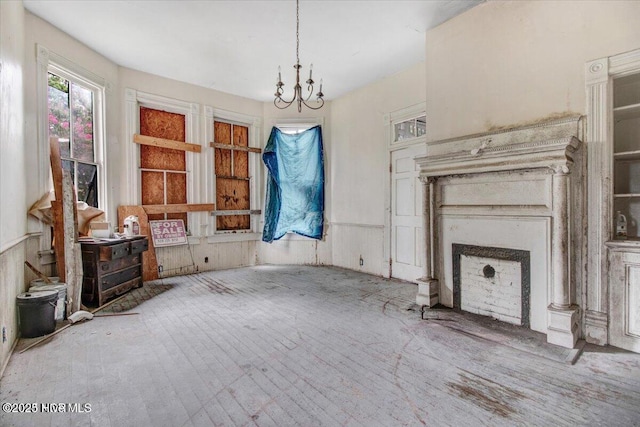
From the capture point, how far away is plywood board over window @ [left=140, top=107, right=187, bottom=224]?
4.91 metres

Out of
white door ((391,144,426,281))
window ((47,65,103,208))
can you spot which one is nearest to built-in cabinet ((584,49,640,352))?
white door ((391,144,426,281))

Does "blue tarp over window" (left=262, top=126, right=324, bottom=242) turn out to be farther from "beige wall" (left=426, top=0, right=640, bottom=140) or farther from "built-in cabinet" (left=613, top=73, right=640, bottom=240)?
"built-in cabinet" (left=613, top=73, right=640, bottom=240)

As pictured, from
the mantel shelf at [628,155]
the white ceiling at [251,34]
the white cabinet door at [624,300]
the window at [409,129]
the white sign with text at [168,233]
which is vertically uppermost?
the white ceiling at [251,34]

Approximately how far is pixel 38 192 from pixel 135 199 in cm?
140

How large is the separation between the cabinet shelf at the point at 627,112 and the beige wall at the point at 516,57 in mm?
267

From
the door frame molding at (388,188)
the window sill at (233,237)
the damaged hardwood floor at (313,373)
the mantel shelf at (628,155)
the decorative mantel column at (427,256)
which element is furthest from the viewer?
the window sill at (233,237)

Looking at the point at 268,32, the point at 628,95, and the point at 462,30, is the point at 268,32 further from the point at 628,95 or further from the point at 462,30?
the point at 628,95

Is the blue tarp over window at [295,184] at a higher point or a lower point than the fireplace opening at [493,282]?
higher

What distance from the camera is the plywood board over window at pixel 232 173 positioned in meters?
5.66

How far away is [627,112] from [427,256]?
2.14 metres

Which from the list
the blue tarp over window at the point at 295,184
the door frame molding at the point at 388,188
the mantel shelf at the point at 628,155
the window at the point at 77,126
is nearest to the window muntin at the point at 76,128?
the window at the point at 77,126

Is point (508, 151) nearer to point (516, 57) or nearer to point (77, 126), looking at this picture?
point (516, 57)

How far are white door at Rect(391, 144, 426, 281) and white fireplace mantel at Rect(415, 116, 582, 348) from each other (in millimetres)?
1037

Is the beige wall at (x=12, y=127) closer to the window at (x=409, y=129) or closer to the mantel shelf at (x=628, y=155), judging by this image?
the window at (x=409, y=129)
